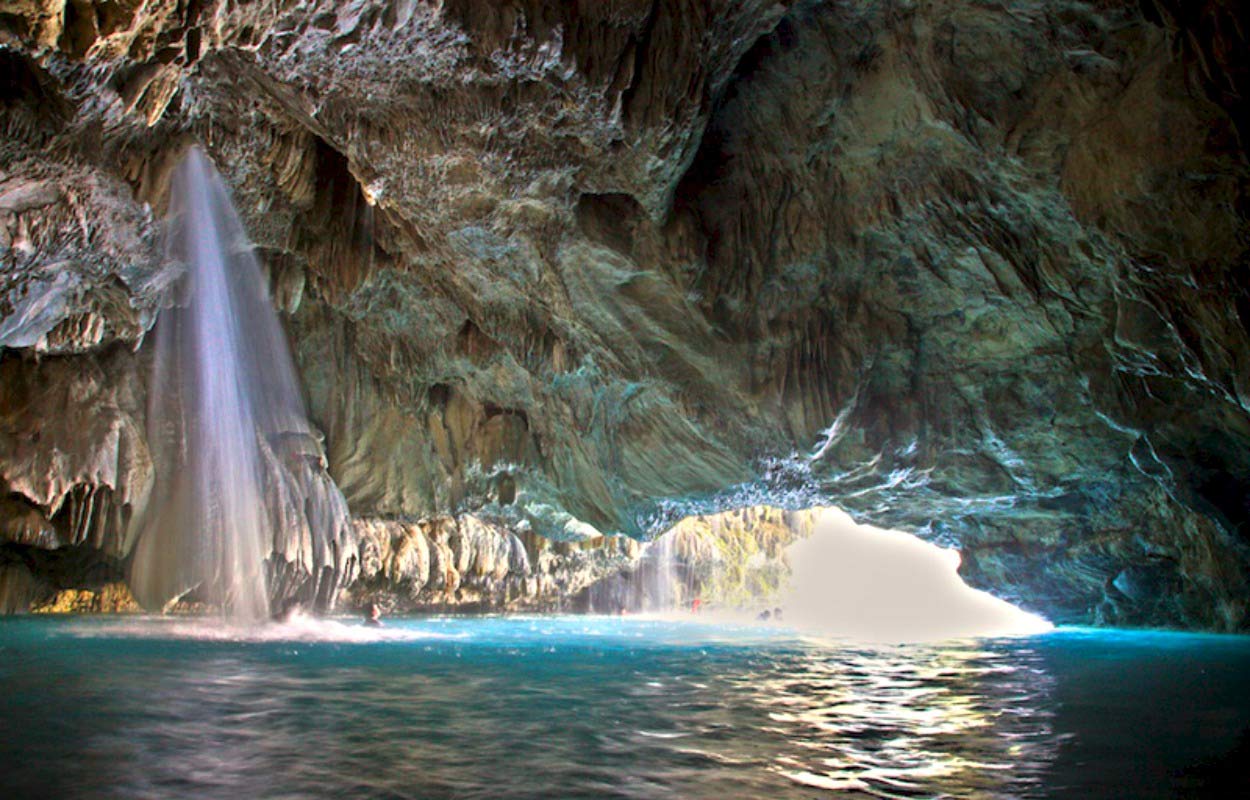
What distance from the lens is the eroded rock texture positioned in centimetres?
735

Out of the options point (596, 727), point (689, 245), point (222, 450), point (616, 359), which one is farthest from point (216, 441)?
point (596, 727)

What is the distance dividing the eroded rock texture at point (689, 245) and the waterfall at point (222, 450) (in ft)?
1.82

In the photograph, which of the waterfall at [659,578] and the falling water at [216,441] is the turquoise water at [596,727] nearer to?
the falling water at [216,441]

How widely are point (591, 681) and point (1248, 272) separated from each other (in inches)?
262

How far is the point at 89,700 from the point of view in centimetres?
607

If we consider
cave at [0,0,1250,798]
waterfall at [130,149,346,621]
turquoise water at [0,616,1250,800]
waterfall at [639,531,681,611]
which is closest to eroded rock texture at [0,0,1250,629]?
cave at [0,0,1250,798]

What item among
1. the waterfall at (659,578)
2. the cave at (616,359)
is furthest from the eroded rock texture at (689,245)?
the waterfall at (659,578)

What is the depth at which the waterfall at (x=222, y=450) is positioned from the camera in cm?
1388

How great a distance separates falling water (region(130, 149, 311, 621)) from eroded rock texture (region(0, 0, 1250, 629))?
577 millimetres

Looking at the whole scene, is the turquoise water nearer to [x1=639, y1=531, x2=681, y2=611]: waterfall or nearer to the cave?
the cave

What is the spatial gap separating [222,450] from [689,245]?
9199 mm

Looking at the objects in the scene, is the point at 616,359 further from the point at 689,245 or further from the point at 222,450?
the point at 222,450

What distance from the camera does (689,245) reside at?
10.4 metres

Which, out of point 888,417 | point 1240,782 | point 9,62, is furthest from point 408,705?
point 888,417
